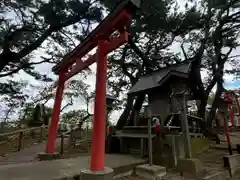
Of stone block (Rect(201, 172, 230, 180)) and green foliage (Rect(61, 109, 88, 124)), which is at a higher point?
green foliage (Rect(61, 109, 88, 124))

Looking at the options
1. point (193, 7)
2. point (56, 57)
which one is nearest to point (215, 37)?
point (193, 7)

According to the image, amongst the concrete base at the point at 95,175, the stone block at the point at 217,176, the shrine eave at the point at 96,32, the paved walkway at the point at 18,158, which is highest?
the shrine eave at the point at 96,32

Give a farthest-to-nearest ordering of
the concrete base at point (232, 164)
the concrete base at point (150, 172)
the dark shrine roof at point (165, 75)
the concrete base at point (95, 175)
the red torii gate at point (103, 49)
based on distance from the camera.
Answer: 1. the dark shrine roof at point (165, 75)
2. the concrete base at point (232, 164)
3. the concrete base at point (150, 172)
4. the red torii gate at point (103, 49)
5. the concrete base at point (95, 175)

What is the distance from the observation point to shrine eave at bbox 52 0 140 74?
3796 mm

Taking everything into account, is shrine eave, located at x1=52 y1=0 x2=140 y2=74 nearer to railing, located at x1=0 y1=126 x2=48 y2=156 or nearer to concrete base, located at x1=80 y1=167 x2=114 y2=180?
concrete base, located at x1=80 y1=167 x2=114 y2=180

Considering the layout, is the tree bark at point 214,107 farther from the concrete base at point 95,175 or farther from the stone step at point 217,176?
the concrete base at point 95,175

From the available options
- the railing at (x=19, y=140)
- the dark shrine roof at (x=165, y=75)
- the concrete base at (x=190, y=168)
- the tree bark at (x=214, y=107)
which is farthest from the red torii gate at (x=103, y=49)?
the tree bark at (x=214, y=107)

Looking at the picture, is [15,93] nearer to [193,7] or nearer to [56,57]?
[56,57]

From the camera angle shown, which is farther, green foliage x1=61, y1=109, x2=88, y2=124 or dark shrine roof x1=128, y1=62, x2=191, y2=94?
green foliage x1=61, y1=109, x2=88, y2=124

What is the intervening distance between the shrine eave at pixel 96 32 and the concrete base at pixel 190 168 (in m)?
4.16

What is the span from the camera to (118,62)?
12.3m

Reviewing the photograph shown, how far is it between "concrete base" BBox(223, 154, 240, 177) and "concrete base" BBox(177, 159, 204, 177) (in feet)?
4.56

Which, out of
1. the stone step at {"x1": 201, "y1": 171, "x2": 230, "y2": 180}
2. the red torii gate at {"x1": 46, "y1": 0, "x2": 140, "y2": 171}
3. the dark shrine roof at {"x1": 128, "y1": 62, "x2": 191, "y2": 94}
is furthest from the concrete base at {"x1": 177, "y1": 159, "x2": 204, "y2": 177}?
the dark shrine roof at {"x1": 128, "y1": 62, "x2": 191, "y2": 94}

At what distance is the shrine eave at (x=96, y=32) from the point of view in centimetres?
380
